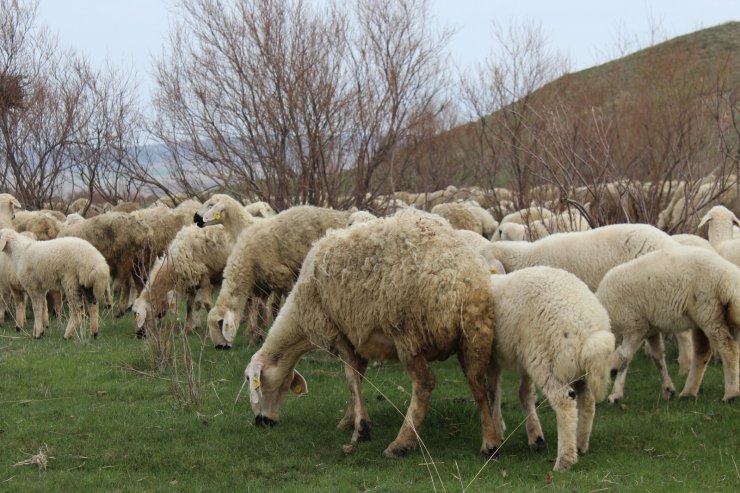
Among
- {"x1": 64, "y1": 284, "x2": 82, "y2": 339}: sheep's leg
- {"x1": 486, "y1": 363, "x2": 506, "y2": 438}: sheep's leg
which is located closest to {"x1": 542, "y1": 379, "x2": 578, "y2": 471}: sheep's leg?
{"x1": 486, "y1": 363, "x2": 506, "y2": 438}: sheep's leg

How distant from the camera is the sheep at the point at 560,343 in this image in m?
5.79

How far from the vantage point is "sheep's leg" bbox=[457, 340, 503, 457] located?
635cm

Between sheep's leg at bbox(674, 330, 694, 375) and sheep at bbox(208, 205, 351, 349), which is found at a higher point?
sheep at bbox(208, 205, 351, 349)

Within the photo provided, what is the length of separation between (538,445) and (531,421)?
177 millimetres

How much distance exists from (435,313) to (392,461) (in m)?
1.09

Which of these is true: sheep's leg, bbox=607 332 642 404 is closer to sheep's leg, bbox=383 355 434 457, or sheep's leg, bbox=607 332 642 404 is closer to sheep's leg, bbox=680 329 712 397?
sheep's leg, bbox=680 329 712 397

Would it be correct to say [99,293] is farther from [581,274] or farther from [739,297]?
[739,297]

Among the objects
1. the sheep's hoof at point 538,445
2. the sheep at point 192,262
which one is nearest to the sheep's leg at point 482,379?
the sheep's hoof at point 538,445

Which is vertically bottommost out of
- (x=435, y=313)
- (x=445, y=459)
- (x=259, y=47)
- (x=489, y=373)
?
(x=445, y=459)

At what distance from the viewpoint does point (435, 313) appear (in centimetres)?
636

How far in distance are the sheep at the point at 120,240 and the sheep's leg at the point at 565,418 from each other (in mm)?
9231

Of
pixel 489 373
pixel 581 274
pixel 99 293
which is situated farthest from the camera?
pixel 99 293

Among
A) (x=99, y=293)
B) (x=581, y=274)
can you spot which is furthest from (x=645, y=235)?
(x=99, y=293)

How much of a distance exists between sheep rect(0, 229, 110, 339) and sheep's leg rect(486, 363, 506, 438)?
6488mm
